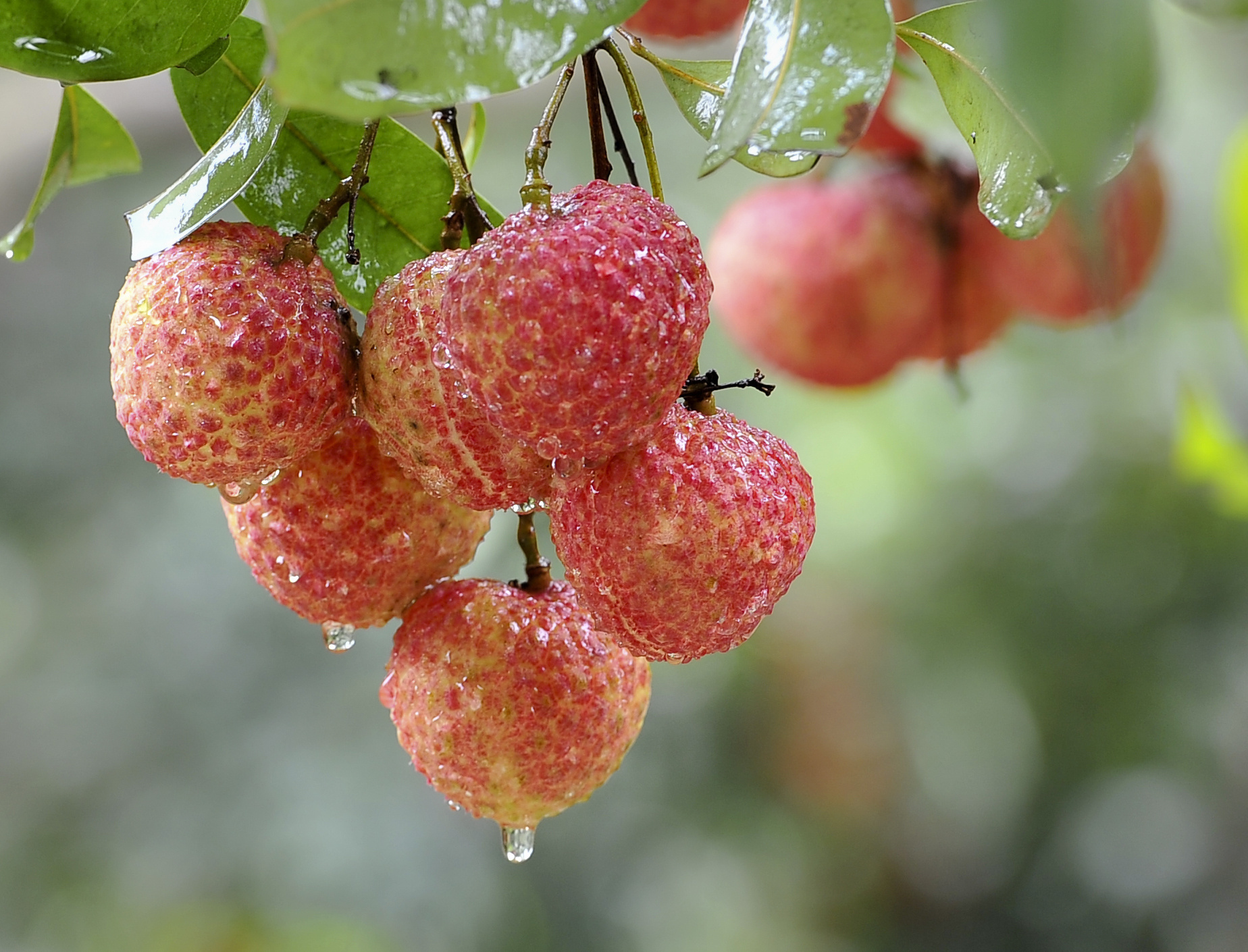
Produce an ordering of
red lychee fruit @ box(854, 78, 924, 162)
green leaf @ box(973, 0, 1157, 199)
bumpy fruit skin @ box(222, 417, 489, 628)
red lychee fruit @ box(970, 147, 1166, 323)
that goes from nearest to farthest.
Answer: green leaf @ box(973, 0, 1157, 199) < bumpy fruit skin @ box(222, 417, 489, 628) < red lychee fruit @ box(970, 147, 1166, 323) < red lychee fruit @ box(854, 78, 924, 162)

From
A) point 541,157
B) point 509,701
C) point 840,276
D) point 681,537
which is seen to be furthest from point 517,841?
point 840,276

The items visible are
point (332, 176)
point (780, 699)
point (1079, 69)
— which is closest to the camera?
point (1079, 69)

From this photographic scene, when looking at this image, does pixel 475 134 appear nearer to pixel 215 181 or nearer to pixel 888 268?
pixel 215 181

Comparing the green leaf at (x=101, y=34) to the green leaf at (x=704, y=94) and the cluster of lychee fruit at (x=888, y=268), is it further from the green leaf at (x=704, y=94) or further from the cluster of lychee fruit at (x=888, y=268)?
the cluster of lychee fruit at (x=888, y=268)

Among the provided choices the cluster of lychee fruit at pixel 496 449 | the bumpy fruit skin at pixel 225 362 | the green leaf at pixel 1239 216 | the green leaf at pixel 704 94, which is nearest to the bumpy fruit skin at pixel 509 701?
the cluster of lychee fruit at pixel 496 449

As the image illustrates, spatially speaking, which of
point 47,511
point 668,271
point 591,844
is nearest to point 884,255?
point 668,271

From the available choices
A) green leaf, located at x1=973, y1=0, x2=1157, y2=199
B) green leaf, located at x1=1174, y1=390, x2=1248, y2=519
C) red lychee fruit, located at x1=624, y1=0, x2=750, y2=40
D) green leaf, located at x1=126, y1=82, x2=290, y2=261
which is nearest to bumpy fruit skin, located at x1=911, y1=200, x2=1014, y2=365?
green leaf, located at x1=1174, y1=390, x2=1248, y2=519

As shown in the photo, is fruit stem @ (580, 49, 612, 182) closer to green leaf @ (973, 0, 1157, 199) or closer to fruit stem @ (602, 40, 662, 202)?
fruit stem @ (602, 40, 662, 202)
